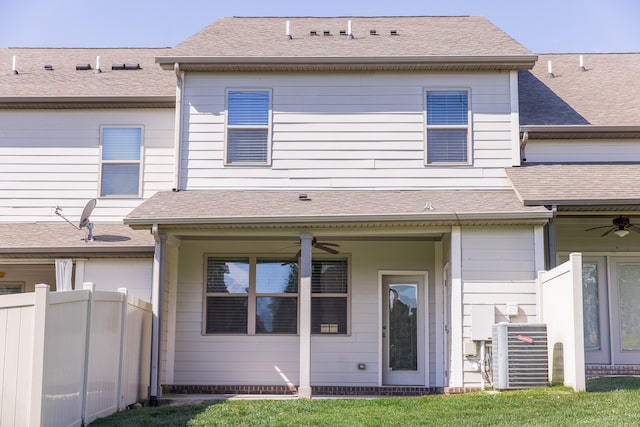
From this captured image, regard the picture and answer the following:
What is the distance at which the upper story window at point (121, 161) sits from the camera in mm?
13758

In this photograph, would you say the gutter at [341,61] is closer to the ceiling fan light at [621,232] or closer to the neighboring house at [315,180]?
the neighboring house at [315,180]

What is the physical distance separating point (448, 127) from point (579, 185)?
7.35 feet

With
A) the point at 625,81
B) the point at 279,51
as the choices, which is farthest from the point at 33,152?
the point at 625,81

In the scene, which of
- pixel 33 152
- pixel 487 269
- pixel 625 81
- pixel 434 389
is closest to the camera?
pixel 487 269

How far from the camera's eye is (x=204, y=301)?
530 inches

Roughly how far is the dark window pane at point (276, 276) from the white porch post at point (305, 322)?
194 centimetres

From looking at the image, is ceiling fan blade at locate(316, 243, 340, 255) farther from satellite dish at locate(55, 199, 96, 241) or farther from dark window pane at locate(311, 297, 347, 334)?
satellite dish at locate(55, 199, 96, 241)

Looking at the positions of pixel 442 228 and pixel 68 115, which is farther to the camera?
pixel 68 115

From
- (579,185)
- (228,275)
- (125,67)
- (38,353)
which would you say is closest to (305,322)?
(228,275)

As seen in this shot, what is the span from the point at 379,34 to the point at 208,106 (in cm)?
338

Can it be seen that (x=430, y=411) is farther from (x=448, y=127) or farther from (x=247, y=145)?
(x=247, y=145)

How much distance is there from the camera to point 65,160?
13.9 meters

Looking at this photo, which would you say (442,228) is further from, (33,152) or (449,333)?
(33,152)

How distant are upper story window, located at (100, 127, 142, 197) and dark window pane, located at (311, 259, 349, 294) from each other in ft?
10.5
